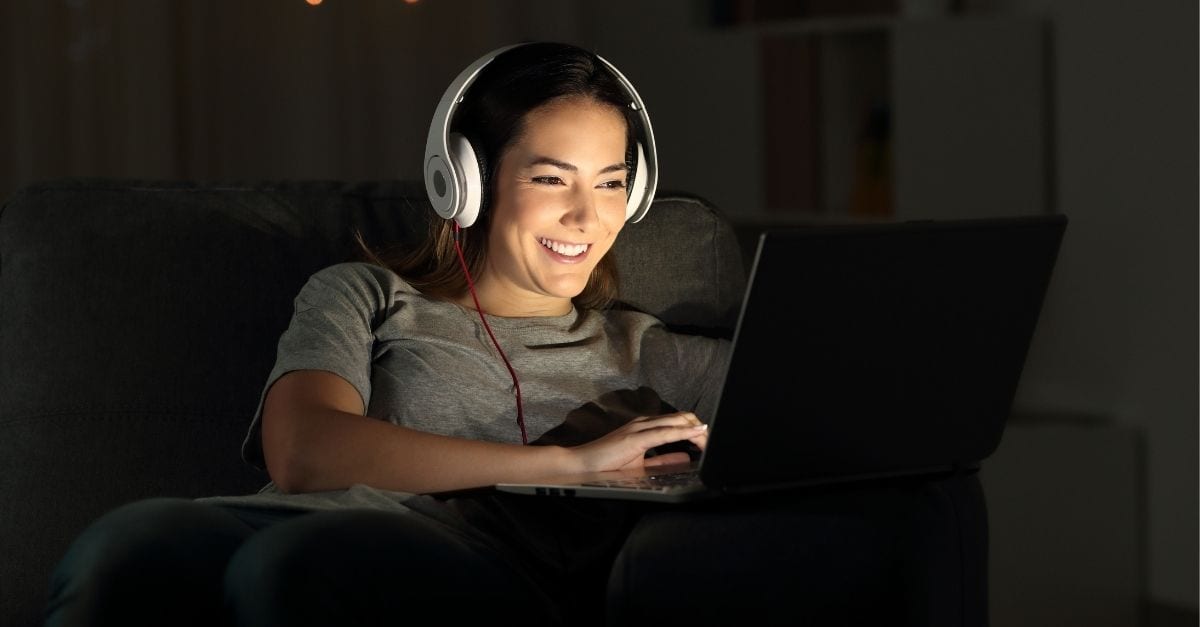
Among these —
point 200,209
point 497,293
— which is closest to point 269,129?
point 200,209

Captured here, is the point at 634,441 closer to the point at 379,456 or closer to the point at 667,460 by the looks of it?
the point at 667,460

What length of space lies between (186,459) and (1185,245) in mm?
1700

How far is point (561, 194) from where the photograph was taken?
171 centimetres

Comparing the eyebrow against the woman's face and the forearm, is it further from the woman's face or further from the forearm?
the forearm

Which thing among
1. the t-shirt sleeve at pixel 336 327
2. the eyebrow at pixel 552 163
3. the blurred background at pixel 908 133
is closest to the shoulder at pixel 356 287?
the t-shirt sleeve at pixel 336 327

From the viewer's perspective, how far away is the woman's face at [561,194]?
1.71 metres

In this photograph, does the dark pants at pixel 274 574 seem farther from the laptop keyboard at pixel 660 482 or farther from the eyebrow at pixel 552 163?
the eyebrow at pixel 552 163

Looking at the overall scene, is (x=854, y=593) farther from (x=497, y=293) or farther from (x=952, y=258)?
(x=497, y=293)

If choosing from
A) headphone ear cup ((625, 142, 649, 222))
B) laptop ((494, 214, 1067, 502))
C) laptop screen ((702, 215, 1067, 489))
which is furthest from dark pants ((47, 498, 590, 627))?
headphone ear cup ((625, 142, 649, 222))

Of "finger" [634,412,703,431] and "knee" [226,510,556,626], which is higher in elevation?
"finger" [634,412,703,431]

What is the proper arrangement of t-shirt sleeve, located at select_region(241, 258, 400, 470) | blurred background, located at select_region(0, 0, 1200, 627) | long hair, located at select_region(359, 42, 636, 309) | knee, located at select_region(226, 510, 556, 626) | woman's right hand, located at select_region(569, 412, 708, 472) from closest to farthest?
knee, located at select_region(226, 510, 556, 626) < woman's right hand, located at select_region(569, 412, 708, 472) < t-shirt sleeve, located at select_region(241, 258, 400, 470) < long hair, located at select_region(359, 42, 636, 309) < blurred background, located at select_region(0, 0, 1200, 627)

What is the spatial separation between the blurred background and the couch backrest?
104 centimetres

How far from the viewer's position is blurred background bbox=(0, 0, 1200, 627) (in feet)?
8.81

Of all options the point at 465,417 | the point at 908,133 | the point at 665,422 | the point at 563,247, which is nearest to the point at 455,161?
the point at 563,247
